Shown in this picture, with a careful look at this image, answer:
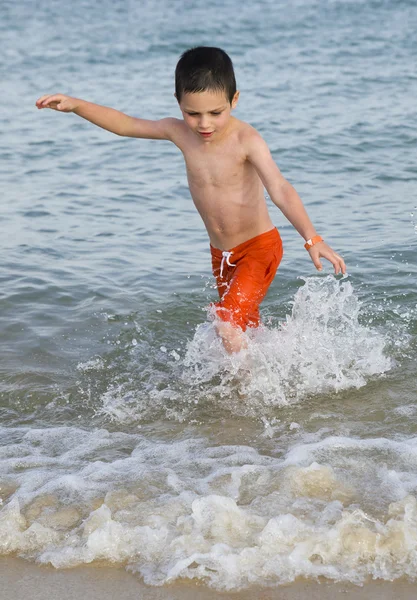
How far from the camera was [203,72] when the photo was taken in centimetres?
408

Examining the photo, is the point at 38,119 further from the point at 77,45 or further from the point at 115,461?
the point at 115,461

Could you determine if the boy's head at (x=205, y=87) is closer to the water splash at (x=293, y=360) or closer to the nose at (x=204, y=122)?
the nose at (x=204, y=122)

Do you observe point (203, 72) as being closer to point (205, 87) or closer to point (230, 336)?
point (205, 87)

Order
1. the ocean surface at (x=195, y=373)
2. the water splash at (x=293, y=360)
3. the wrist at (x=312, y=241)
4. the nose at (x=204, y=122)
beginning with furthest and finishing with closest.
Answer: the water splash at (x=293, y=360) < the nose at (x=204, y=122) < the wrist at (x=312, y=241) < the ocean surface at (x=195, y=373)

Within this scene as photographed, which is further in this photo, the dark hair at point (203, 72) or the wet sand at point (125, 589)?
the dark hair at point (203, 72)

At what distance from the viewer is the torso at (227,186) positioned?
4.55m

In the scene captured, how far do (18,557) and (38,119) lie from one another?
33.6 ft

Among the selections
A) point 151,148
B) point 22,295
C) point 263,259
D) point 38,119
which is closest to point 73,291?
point 22,295

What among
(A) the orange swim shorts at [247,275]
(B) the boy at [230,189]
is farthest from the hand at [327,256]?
(A) the orange swim shorts at [247,275]

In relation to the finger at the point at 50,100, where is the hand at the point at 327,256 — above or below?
below

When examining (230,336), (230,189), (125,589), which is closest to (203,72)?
(230,189)

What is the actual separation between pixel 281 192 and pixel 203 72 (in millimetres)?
684

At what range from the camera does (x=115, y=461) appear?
151 inches

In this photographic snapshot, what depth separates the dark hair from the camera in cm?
409
